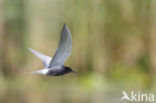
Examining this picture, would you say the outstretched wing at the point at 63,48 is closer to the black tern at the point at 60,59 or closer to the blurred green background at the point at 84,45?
the black tern at the point at 60,59

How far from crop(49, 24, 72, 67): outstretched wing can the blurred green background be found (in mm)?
4756

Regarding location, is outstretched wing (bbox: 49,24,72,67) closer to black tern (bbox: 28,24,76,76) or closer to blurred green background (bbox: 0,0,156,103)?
black tern (bbox: 28,24,76,76)

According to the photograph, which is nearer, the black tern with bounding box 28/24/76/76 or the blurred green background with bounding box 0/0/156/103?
the black tern with bounding box 28/24/76/76

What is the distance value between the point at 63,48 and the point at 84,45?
5911 mm

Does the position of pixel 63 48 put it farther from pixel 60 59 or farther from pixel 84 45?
pixel 84 45

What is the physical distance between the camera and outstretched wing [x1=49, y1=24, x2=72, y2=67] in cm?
286

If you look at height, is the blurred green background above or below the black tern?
below

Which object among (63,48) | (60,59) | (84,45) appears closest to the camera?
(63,48)

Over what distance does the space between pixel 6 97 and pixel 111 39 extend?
9.58ft

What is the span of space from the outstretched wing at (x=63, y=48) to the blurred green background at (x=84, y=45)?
4.76 metres

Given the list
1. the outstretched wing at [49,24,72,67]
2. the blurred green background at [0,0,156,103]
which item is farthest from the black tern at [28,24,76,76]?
the blurred green background at [0,0,156,103]

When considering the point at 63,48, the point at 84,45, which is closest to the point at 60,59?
the point at 63,48

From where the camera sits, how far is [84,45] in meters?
8.84

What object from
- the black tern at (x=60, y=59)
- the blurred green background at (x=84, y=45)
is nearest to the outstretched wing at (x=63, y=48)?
the black tern at (x=60, y=59)
